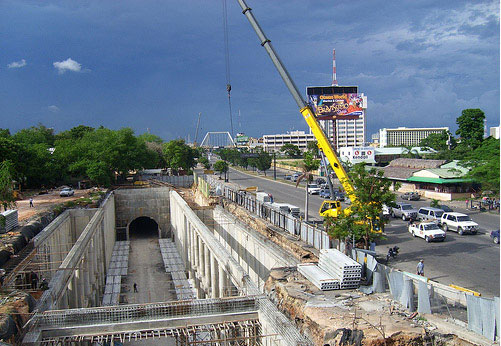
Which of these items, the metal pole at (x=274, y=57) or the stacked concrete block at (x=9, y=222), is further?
the metal pole at (x=274, y=57)

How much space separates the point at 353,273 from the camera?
15414 millimetres

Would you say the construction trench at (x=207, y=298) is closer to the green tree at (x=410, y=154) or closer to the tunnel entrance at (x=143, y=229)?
the tunnel entrance at (x=143, y=229)

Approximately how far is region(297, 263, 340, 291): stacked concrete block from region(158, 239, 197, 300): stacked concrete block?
9.58 meters

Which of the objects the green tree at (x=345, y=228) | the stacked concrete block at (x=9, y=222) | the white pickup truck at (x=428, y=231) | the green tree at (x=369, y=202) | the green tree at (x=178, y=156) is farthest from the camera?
the green tree at (x=178, y=156)

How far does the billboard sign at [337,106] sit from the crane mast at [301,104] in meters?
71.6

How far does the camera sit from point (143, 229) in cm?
6016

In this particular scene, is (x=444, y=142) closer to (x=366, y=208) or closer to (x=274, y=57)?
(x=274, y=57)

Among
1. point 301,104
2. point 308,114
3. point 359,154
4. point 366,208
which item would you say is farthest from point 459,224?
point 359,154

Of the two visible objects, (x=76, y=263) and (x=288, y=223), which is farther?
(x=288, y=223)

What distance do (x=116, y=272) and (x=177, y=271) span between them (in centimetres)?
521

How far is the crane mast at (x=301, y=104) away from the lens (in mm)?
27597

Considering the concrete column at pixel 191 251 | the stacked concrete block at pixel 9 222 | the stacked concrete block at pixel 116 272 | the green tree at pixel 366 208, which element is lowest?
the stacked concrete block at pixel 116 272

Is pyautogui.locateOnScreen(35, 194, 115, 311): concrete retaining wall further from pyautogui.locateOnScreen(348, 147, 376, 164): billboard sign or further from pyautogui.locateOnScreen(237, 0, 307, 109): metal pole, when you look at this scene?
pyautogui.locateOnScreen(348, 147, 376, 164): billboard sign

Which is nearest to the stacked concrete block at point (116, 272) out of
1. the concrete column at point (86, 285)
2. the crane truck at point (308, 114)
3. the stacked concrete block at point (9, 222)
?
the concrete column at point (86, 285)
